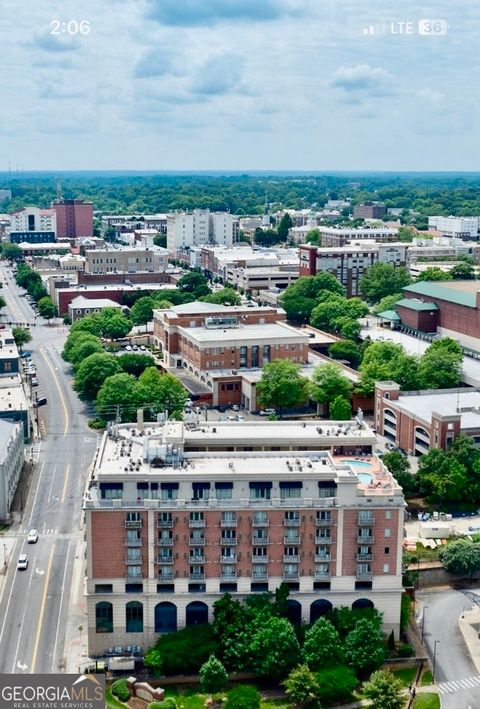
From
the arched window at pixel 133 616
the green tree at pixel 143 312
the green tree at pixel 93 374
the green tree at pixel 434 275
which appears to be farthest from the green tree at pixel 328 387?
the green tree at pixel 434 275

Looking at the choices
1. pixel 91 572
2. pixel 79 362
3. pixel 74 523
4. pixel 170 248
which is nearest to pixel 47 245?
pixel 170 248

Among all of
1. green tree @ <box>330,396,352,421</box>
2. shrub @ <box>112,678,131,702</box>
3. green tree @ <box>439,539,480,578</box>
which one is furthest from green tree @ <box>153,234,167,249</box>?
shrub @ <box>112,678,131,702</box>

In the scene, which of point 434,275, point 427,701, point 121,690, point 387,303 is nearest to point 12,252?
point 434,275

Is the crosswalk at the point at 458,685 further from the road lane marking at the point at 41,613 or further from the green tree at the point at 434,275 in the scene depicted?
the green tree at the point at 434,275

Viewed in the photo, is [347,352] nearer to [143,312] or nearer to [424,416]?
[424,416]

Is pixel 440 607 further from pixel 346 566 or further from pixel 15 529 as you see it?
pixel 15 529
